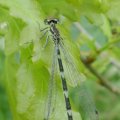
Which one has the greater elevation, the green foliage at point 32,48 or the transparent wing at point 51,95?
the green foliage at point 32,48

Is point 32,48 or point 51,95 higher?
point 32,48

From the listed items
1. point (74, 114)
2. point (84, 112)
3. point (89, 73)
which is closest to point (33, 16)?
point (74, 114)

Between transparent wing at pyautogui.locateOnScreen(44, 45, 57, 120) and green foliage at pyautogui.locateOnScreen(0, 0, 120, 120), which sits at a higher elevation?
green foliage at pyautogui.locateOnScreen(0, 0, 120, 120)

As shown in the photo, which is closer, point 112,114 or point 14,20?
point 14,20

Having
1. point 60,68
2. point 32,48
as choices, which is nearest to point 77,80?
point 60,68

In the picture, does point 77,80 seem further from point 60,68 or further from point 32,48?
point 32,48

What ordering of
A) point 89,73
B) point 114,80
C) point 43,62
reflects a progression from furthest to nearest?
1. point 114,80
2. point 89,73
3. point 43,62

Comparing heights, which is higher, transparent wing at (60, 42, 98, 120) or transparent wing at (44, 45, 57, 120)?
transparent wing at (60, 42, 98, 120)

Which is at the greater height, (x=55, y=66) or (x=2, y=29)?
(x=2, y=29)

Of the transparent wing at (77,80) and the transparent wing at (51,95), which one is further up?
the transparent wing at (77,80)

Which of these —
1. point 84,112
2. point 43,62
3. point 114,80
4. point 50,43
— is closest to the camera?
point 43,62

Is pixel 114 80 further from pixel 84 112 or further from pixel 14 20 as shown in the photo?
pixel 14 20
